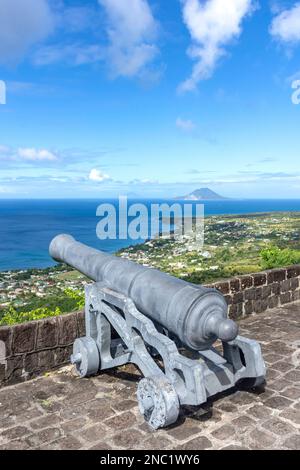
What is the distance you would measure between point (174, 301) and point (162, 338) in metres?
0.39

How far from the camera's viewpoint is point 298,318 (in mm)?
7125

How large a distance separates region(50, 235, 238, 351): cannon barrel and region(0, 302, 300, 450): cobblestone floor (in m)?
0.74

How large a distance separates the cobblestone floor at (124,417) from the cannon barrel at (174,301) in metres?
0.74

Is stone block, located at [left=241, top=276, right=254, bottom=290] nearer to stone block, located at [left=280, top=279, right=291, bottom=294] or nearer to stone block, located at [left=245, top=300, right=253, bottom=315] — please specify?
stone block, located at [left=245, top=300, right=253, bottom=315]

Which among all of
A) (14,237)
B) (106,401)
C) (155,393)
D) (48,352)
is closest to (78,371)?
(48,352)

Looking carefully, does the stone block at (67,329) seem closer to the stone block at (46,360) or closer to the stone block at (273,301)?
the stone block at (46,360)

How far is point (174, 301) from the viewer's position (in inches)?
141

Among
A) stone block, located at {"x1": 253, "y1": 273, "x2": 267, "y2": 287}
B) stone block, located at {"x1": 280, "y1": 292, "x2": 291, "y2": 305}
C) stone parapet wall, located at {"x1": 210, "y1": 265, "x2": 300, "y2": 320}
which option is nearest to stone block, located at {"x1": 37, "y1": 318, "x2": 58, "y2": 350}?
stone parapet wall, located at {"x1": 210, "y1": 265, "x2": 300, "y2": 320}

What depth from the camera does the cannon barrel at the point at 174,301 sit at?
3.38 m

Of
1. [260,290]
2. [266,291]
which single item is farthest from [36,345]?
[266,291]

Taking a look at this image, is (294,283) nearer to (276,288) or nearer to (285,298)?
(285,298)

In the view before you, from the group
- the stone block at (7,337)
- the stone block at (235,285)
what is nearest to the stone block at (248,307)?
the stone block at (235,285)

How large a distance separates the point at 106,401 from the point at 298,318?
414 centimetres

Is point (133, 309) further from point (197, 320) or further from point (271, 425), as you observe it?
point (271, 425)
